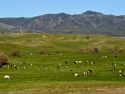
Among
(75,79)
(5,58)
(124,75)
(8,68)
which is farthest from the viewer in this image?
(5,58)

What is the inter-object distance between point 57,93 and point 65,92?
1.39 metres

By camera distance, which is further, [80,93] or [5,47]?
[5,47]

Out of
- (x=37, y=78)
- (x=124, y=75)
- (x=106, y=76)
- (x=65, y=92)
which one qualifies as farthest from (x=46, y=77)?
(x=65, y=92)

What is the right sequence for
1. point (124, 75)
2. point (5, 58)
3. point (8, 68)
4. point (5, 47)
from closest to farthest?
point (124, 75), point (8, 68), point (5, 58), point (5, 47)

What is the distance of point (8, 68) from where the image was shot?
3031 inches

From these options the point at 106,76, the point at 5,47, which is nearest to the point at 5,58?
the point at 106,76

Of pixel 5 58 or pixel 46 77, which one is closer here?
pixel 46 77

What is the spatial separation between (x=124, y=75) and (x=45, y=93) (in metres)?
29.2

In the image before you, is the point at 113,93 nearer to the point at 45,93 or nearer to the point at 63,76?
the point at 45,93

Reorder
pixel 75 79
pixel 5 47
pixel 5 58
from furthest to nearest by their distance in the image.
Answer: pixel 5 47 < pixel 5 58 < pixel 75 79

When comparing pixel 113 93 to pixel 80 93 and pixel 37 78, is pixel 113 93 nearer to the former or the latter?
pixel 80 93

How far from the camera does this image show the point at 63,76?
61.0 metres

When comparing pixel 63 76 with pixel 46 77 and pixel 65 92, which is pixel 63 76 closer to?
pixel 46 77

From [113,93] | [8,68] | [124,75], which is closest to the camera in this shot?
[113,93]
